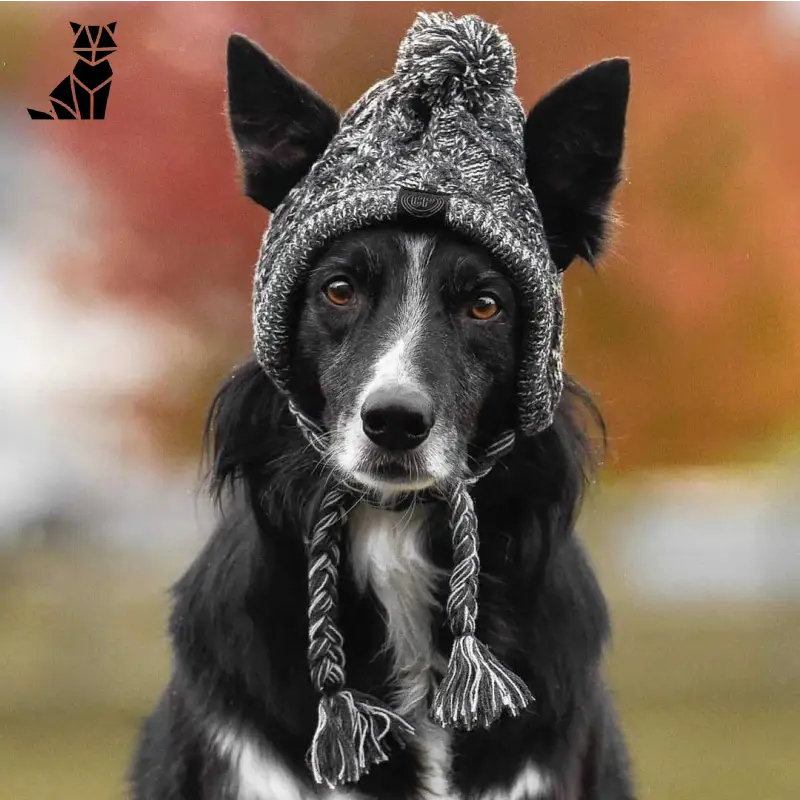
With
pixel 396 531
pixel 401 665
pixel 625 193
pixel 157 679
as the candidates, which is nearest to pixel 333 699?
pixel 401 665

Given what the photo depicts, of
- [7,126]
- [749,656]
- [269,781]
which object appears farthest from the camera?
[749,656]

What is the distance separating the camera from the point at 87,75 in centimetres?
203

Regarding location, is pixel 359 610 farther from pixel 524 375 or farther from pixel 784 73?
pixel 784 73

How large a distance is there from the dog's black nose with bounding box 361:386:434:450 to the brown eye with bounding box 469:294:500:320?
0.17 m

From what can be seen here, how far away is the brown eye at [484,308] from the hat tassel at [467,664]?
0.23 m

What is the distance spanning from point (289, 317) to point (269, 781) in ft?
2.20

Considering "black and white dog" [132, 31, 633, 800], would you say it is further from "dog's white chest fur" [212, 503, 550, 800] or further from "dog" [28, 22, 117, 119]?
"dog" [28, 22, 117, 119]

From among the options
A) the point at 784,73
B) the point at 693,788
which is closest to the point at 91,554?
the point at 693,788

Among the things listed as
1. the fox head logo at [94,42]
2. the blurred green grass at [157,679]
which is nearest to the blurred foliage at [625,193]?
the fox head logo at [94,42]

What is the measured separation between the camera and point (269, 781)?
1.34 m

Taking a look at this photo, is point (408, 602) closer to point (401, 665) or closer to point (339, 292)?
point (401, 665)

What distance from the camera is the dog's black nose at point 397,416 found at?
114 centimetres

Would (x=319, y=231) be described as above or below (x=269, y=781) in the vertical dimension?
above

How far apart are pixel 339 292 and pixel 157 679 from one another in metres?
1.22
